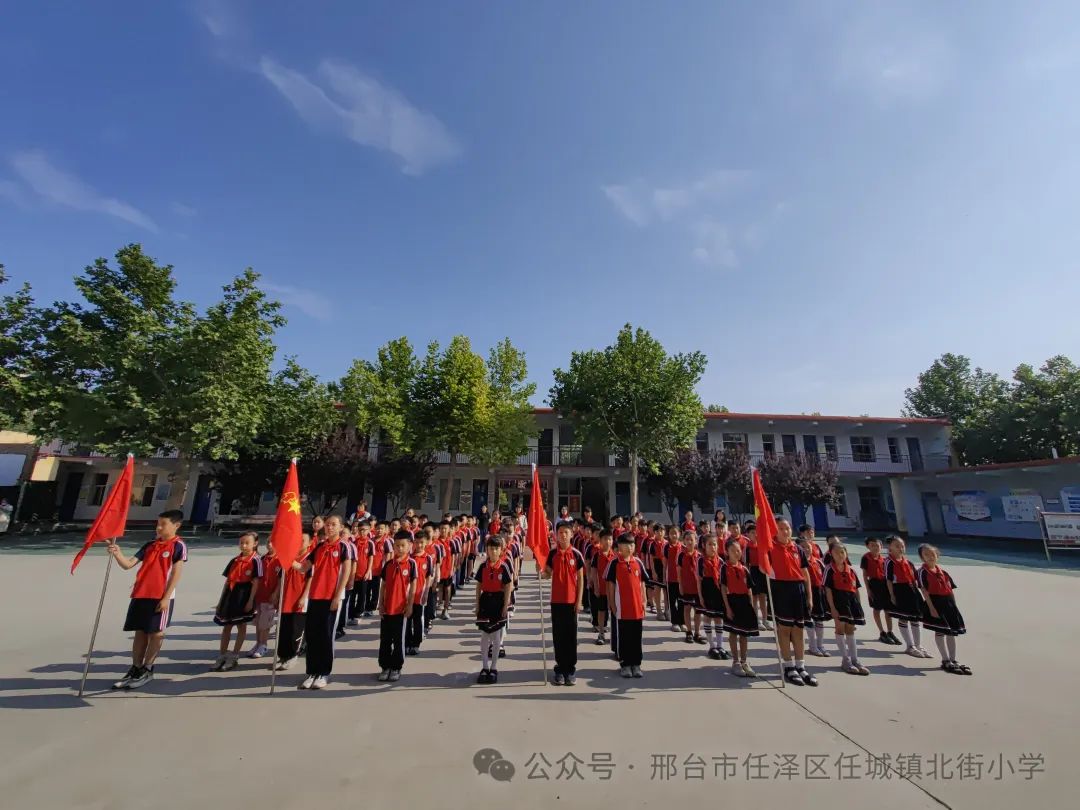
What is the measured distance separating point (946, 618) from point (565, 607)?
5.07 metres

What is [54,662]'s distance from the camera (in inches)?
222

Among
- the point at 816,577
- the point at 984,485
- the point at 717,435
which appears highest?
the point at 717,435

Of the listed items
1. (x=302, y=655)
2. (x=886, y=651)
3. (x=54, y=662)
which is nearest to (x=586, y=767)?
(x=302, y=655)

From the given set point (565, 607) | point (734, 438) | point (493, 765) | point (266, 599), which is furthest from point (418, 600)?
point (734, 438)

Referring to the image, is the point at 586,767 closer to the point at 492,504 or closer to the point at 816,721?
the point at 816,721

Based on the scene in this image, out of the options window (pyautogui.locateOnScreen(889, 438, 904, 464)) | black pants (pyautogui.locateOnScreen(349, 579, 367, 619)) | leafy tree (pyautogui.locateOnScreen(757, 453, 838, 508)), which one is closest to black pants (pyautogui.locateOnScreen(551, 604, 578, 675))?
black pants (pyautogui.locateOnScreen(349, 579, 367, 619))

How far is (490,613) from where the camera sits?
582 cm

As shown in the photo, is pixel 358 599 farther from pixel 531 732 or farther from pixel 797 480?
pixel 797 480

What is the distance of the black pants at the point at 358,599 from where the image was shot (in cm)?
800

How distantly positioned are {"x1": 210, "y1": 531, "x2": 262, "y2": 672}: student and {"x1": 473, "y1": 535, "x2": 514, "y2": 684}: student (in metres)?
2.95

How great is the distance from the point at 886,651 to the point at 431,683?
6422 mm

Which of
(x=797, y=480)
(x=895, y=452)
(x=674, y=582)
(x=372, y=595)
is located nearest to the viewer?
(x=674, y=582)

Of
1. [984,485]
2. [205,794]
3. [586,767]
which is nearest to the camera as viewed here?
[205,794]

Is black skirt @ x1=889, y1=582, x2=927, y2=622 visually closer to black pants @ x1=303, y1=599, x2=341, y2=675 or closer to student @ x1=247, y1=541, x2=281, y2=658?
black pants @ x1=303, y1=599, x2=341, y2=675
